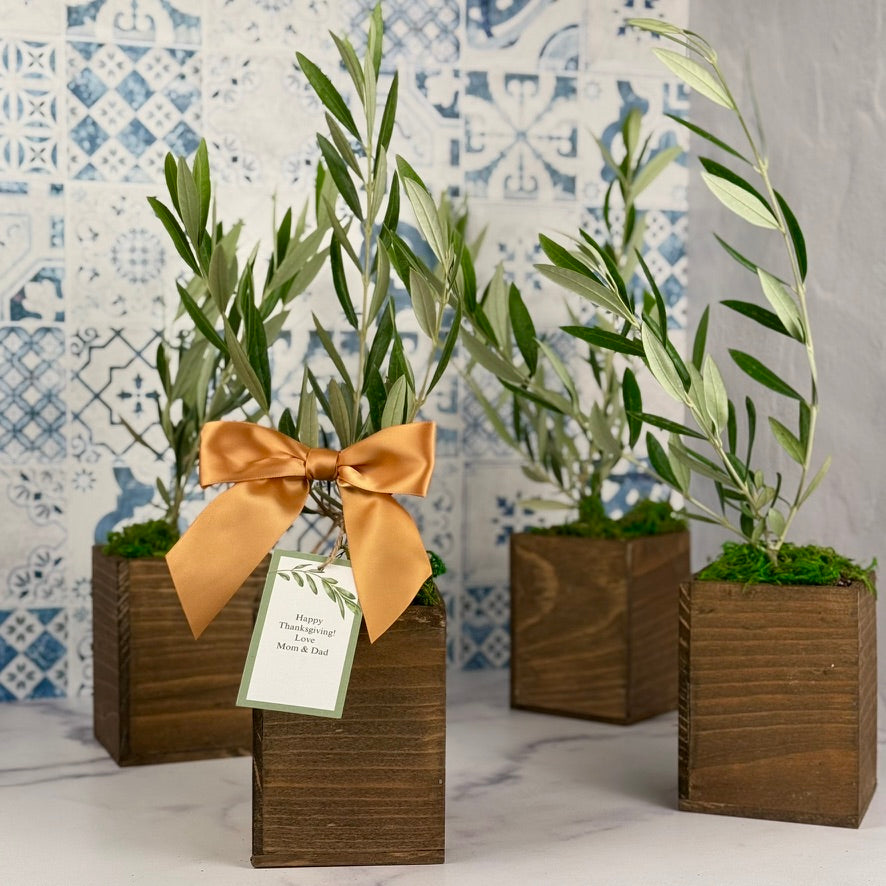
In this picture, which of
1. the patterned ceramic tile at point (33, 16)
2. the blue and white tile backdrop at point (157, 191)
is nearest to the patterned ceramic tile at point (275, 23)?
the blue and white tile backdrop at point (157, 191)

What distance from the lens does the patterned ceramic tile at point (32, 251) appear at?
98 centimetres

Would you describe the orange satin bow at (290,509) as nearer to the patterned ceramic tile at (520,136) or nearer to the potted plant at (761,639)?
the potted plant at (761,639)

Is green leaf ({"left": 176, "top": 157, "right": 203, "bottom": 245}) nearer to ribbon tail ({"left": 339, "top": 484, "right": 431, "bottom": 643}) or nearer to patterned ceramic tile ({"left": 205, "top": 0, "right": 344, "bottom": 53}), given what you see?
ribbon tail ({"left": 339, "top": 484, "right": 431, "bottom": 643})

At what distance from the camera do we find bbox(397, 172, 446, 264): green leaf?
0.66 metres

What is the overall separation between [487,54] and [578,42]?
0.32 feet

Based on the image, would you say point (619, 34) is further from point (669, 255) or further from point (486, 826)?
point (486, 826)

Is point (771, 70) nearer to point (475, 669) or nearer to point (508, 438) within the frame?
point (508, 438)

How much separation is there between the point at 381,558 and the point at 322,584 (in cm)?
3

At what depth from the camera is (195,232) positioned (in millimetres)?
706

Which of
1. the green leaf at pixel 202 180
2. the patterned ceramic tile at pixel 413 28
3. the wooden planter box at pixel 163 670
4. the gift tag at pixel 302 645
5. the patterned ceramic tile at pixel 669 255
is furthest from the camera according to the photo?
the patterned ceramic tile at pixel 669 255

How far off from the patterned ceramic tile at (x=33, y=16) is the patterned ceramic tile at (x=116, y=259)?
0.13m

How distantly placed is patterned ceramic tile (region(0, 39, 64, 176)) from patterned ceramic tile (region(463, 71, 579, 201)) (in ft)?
1.21

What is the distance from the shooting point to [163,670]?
2.76 ft

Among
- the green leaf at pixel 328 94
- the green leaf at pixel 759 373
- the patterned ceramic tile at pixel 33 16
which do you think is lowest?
the green leaf at pixel 759 373
